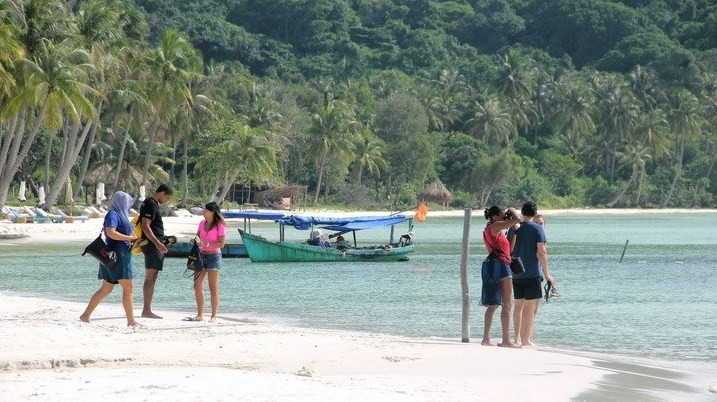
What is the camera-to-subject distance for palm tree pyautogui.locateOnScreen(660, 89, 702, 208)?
103 m

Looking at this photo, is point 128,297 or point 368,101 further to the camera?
point 368,101

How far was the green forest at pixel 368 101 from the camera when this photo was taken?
52834 millimetres

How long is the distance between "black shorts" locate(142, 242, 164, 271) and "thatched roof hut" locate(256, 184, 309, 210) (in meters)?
59.4

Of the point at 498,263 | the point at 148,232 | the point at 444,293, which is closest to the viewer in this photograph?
the point at 498,263

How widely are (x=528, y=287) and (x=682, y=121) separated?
93093mm

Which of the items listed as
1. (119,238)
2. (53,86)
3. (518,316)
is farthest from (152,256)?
(53,86)

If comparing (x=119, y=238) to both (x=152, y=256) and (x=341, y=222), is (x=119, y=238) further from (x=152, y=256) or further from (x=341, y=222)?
(x=341, y=222)

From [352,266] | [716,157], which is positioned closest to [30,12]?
[352,266]

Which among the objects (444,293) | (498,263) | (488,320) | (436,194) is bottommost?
(444,293)

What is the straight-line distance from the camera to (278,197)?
75.3 m

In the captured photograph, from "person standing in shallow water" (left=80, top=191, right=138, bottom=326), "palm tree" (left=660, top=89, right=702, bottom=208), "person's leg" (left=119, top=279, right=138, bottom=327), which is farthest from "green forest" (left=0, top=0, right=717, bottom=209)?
"person standing in shallow water" (left=80, top=191, right=138, bottom=326)

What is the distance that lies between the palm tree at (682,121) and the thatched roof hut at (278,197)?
135ft

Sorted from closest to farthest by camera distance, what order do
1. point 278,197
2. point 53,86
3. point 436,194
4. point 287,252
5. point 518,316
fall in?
1. point 518,316
2. point 287,252
3. point 53,86
4. point 278,197
5. point 436,194

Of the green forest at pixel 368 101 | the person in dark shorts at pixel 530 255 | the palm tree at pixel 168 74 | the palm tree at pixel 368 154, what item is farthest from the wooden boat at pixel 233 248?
the palm tree at pixel 368 154
